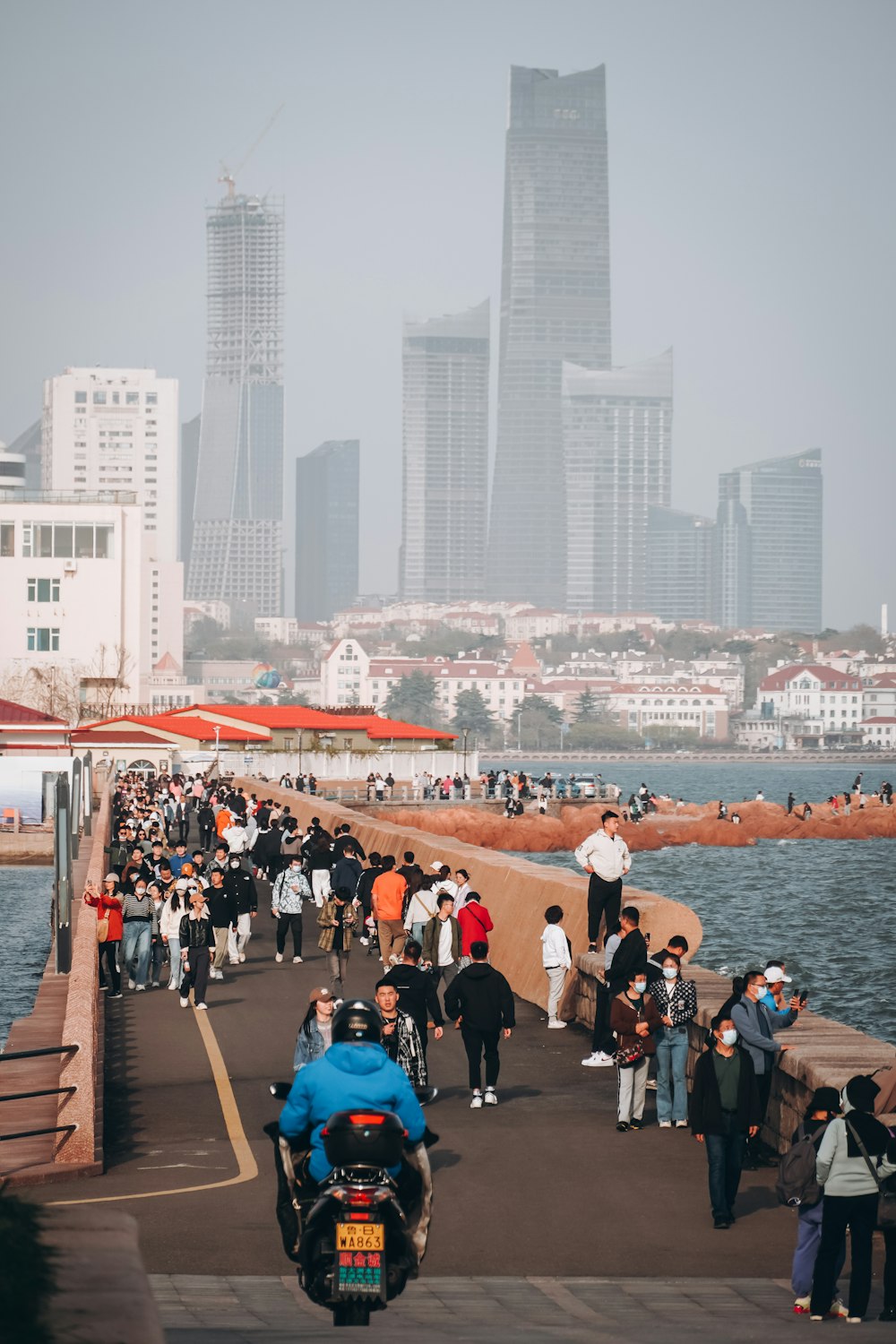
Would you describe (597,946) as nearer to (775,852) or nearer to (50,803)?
(50,803)

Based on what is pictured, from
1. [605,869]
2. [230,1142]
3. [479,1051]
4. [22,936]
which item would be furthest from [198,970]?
[22,936]

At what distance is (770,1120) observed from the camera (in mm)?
12836

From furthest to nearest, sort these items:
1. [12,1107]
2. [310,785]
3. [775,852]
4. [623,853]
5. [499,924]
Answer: [775,852] → [310,785] → [499,924] → [623,853] → [12,1107]

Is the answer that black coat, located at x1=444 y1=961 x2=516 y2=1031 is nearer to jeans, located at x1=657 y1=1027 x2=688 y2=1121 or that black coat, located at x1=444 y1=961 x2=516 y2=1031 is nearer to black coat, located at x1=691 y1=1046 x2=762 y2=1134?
jeans, located at x1=657 y1=1027 x2=688 y2=1121

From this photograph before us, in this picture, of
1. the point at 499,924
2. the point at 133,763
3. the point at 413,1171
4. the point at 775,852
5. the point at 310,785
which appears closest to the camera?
the point at 413,1171

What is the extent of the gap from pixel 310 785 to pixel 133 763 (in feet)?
47.6

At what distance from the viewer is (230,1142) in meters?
13.1

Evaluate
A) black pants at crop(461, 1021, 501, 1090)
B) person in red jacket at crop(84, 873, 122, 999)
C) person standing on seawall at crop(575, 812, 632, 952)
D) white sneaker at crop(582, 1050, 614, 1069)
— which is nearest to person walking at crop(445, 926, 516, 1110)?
black pants at crop(461, 1021, 501, 1090)

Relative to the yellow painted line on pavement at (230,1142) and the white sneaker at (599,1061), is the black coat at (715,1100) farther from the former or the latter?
the white sneaker at (599,1061)

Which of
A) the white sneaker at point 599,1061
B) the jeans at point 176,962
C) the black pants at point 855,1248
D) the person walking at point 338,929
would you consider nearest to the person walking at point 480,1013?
the white sneaker at point 599,1061

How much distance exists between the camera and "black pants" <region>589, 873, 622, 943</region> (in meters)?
18.1

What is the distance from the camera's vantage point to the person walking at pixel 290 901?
22781 millimetres

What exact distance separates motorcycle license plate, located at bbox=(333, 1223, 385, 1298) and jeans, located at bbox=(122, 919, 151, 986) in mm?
14656

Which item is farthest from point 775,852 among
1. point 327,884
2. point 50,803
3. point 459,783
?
point 327,884
